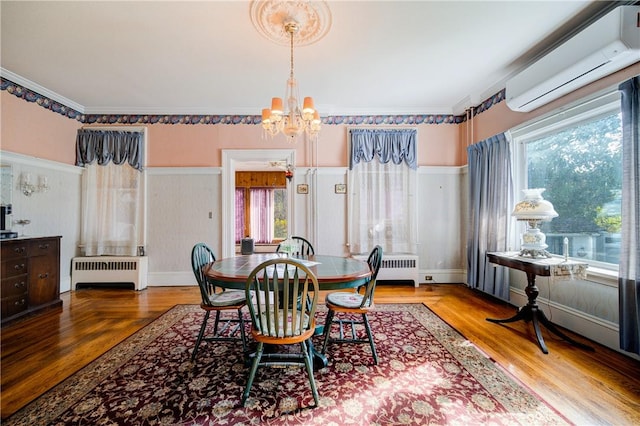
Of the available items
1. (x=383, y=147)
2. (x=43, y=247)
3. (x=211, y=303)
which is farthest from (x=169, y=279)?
(x=383, y=147)

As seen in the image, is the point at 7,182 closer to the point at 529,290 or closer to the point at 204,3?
the point at 204,3

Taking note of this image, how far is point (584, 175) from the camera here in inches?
106

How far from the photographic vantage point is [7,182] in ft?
10.8

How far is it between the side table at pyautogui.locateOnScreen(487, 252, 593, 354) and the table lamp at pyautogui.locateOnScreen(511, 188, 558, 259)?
9cm

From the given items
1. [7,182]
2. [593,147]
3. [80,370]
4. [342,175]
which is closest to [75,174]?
[7,182]

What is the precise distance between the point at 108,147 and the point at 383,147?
4369mm

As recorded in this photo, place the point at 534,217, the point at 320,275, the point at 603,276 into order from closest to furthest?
the point at 320,275 < the point at 603,276 < the point at 534,217

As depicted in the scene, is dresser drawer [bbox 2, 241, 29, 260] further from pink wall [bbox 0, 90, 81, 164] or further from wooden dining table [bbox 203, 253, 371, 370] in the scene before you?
wooden dining table [bbox 203, 253, 371, 370]

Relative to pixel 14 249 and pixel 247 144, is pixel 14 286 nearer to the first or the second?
pixel 14 249

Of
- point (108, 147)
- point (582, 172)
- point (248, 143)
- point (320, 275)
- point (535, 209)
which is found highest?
point (248, 143)

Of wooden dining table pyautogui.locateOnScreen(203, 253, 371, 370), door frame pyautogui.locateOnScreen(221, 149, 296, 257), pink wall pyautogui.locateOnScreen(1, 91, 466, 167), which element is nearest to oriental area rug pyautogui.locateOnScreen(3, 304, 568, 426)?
wooden dining table pyautogui.locateOnScreen(203, 253, 371, 370)

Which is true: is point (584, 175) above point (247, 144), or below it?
below

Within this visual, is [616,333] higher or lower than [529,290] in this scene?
lower

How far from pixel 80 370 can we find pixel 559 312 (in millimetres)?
4278
